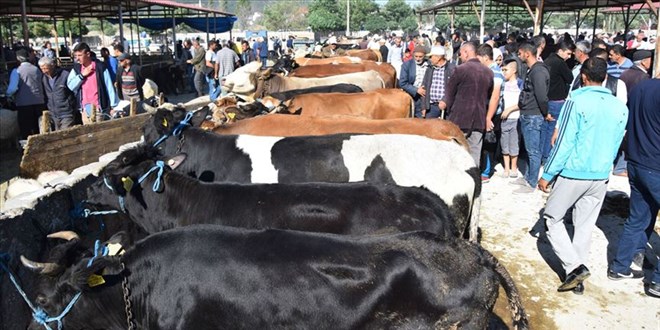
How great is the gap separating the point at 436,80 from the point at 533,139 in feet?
5.59

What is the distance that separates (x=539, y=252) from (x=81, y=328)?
4428 mm

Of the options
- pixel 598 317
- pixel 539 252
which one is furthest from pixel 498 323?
pixel 539 252

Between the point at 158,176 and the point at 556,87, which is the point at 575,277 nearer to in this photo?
the point at 158,176

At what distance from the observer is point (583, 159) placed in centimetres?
447

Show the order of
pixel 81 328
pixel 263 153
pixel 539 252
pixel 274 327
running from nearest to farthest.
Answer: pixel 274 327 < pixel 81 328 < pixel 263 153 < pixel 539 252

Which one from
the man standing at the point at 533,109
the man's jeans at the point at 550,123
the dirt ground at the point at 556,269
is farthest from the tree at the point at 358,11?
the dirt ground at the point at 556,269

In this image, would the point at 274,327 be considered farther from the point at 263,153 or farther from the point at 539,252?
the point at 539,252

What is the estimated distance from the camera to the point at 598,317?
434cm

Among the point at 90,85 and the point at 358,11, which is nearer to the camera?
the point at 90,85

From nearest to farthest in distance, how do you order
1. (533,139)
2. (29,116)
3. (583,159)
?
(583,159)
(533,139)
(29,116)

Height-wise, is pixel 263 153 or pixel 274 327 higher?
pixel 263 153

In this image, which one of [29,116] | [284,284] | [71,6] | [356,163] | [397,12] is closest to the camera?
[284,284]

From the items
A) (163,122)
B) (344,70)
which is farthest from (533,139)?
(344,70)

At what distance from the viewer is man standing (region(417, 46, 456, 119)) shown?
814 centimetres
